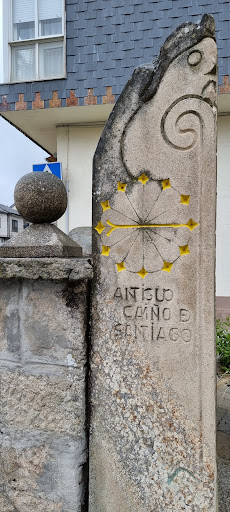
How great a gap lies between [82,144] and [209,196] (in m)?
4.87

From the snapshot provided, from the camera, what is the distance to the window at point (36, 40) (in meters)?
5.58

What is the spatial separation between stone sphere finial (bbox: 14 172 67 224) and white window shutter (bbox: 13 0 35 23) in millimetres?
5422

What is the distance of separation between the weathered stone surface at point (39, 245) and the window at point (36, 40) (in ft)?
15.6

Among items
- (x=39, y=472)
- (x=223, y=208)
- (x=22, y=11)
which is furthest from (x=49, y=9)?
(x=39, y=472)

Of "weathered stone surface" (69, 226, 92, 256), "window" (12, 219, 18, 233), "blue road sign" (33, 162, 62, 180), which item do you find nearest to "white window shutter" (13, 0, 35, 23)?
"blue road sign" (33, 162, 62, 180)

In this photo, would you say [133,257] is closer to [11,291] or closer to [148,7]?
[11,291]

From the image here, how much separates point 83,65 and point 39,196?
449 cm

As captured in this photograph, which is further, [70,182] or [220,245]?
[70,182]

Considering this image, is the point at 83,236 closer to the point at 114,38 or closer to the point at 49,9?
the point at 114,38

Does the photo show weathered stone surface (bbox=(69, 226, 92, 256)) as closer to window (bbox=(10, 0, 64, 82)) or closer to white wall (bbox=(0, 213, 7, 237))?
window (bbox=(10, 0, 64, 82))

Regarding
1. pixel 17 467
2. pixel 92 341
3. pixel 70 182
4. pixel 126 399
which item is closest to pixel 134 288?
pixel 92 341

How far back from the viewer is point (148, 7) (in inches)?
197

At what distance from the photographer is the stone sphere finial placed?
144 cm

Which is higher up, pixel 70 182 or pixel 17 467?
pixel 70 182
